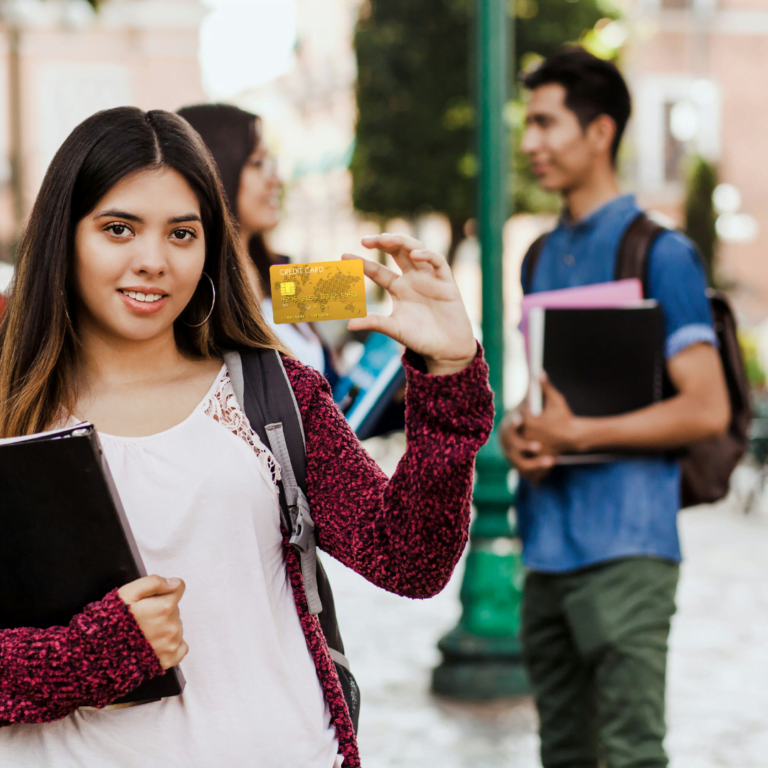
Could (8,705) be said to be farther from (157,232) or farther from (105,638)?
(157,232)

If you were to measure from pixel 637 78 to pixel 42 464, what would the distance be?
27561 millimetres

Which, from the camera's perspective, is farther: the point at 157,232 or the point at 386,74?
the point at 386,74

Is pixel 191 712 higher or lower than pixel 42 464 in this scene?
lower

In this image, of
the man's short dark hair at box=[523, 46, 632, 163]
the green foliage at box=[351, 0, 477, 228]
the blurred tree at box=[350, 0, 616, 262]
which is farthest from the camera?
the green foliage at box=[351, 0, 477, 228]

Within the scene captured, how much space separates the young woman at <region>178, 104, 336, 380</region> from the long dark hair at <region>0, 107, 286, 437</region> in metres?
0.87

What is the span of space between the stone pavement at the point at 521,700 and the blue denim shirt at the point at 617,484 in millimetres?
1495

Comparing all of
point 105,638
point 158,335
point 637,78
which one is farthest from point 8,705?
point 637,78

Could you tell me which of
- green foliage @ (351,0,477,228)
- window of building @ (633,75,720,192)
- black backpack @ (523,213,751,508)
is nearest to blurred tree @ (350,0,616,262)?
green foliage @ (351,0,477,228)

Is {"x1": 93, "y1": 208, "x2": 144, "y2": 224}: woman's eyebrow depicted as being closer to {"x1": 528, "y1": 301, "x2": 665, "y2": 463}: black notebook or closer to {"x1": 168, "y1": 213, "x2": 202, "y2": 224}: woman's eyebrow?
{"x1": 168, "y1": 213, "x2": 202, "y2": 224}: woman's eyebrow

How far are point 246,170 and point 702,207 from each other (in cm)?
2056

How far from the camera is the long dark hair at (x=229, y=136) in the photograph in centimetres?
275

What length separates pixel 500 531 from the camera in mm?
5062

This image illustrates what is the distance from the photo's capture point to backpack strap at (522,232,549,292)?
3.32 m

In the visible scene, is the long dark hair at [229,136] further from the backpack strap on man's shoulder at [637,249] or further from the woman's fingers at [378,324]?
the woman's fingers at [378,324]
